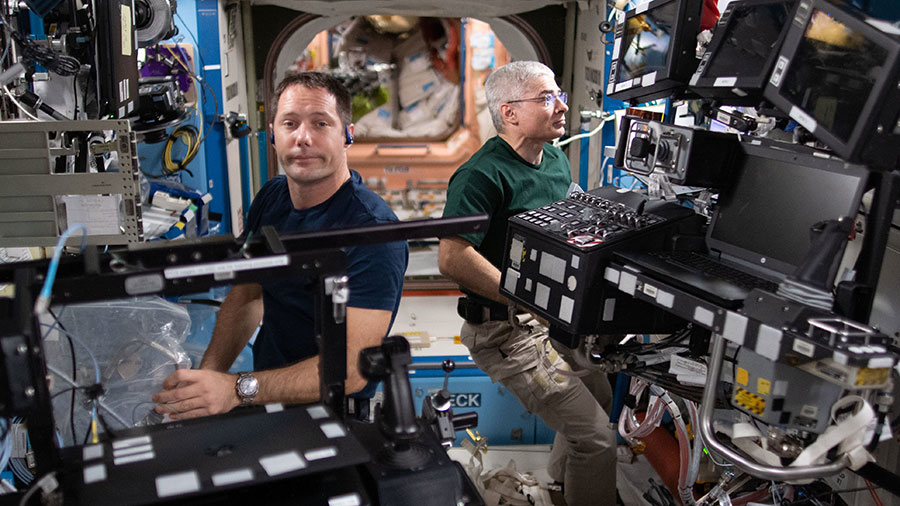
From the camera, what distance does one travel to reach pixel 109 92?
3082 mm

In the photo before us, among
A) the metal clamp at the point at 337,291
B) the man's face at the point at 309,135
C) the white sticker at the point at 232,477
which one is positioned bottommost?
the white sticker at the point at 232,477

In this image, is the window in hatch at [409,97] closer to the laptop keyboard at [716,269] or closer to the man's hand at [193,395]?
the laptop keyboard at [716,269]

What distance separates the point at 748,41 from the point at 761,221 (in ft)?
1.74

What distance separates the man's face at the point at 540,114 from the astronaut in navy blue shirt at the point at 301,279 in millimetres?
1094

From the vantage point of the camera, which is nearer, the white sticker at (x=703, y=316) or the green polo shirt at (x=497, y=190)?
the white sticker at (x=703, y=316)

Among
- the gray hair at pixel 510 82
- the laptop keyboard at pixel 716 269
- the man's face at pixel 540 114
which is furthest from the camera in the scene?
the gray hair at pixel 510 82

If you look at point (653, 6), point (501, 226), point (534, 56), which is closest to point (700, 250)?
point (653, 6)

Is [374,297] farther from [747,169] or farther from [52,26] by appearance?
[52,26]

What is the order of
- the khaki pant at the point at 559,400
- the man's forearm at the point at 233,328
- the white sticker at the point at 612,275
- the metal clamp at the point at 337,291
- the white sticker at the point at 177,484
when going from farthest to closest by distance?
the khaki pant at the point at 559,400
the man's forearm at the point at 233,328
the white sticker at the point at 612,275
the metal clamp at the point at 337,291
the white sticker at the point at 177,484

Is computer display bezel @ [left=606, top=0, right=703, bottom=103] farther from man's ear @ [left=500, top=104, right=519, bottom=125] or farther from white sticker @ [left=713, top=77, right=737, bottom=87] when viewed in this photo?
man's ear @ [left=500, top=104, right=519, bottom=125]

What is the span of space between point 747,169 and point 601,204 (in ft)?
1.59

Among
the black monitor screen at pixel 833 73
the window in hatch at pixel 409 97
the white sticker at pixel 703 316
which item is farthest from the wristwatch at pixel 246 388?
the window in hatch at pixel 409 97

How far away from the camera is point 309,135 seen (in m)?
2.64

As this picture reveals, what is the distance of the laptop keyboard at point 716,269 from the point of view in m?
2.02
